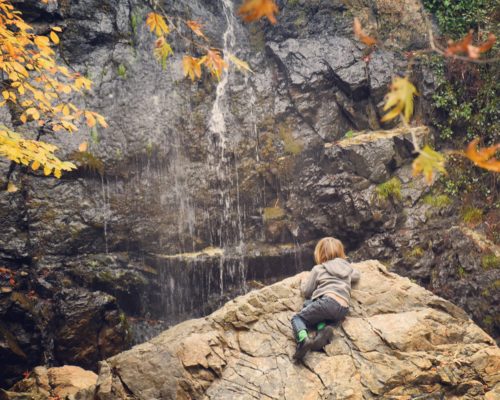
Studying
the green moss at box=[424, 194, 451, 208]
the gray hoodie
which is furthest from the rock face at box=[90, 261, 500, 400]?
the green moss at box=[424, 194, 451, 208]

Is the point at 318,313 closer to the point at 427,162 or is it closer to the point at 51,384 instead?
the point at 427,162

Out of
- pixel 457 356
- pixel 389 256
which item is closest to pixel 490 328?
pixel 389 256

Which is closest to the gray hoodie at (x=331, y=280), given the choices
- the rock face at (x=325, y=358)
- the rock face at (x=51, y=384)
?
the rock face at (x=325, y=358)

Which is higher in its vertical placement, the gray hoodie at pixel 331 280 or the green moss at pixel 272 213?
the green moss at pixel 272 213

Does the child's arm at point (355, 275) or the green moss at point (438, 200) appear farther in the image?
the green moss at point (438, 200)

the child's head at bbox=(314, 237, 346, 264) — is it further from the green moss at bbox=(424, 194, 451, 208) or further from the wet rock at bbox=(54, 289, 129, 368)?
the wet rock at bbox=(54, 289, 129, 368)

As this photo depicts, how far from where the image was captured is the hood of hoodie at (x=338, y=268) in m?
5.20

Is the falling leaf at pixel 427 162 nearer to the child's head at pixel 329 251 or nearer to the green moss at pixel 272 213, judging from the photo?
the child's head at pixel 329 251

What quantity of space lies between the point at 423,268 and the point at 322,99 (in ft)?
16.0

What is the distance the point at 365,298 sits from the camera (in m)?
5.53

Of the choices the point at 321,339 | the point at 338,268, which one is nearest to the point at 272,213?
the point at 338,268

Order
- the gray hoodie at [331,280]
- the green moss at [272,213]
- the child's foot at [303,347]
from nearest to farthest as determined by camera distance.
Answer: the child's foot at [303,347], the gray hoodie at [331,280], the green moss at [272,213]

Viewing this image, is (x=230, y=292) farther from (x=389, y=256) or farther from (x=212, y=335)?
(x=212, y=335)

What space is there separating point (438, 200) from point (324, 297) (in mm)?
5922
